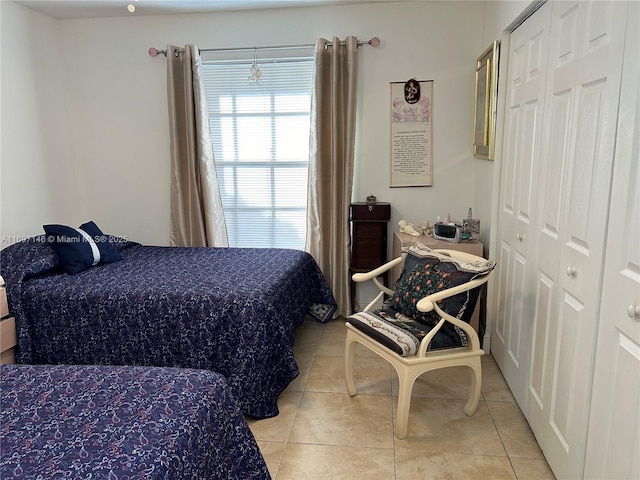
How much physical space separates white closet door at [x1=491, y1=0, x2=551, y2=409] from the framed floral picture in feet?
0.40

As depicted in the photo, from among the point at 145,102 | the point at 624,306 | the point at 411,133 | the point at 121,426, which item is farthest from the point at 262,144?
A: the point at 624,306

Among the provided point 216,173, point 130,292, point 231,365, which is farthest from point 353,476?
point 216,173

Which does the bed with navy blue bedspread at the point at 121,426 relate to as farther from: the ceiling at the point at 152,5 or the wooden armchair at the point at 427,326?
the ceiling at the point at 152,5

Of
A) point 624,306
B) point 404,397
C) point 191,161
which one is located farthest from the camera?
point 191,161

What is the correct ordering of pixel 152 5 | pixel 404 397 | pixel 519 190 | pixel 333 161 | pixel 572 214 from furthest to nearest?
pixel 333 161 → pixel 152 5 → pixel 519 190 → pixel 404 397 → pixel 572 214

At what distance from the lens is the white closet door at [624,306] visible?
1316mm

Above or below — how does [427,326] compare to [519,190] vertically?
below

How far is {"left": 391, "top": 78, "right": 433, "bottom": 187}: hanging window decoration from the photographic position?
3482 millimetres

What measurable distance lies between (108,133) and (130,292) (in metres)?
1.94

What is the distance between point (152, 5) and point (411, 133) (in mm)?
2137

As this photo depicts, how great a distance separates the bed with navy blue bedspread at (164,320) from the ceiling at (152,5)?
1845 millimetres

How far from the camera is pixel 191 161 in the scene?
365cm

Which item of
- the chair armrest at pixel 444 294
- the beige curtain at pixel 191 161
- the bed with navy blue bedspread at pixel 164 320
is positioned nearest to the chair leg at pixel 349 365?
the bed with navy blue bedspread at pixel 164 320

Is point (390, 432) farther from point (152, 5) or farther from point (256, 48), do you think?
point (152, 5)
